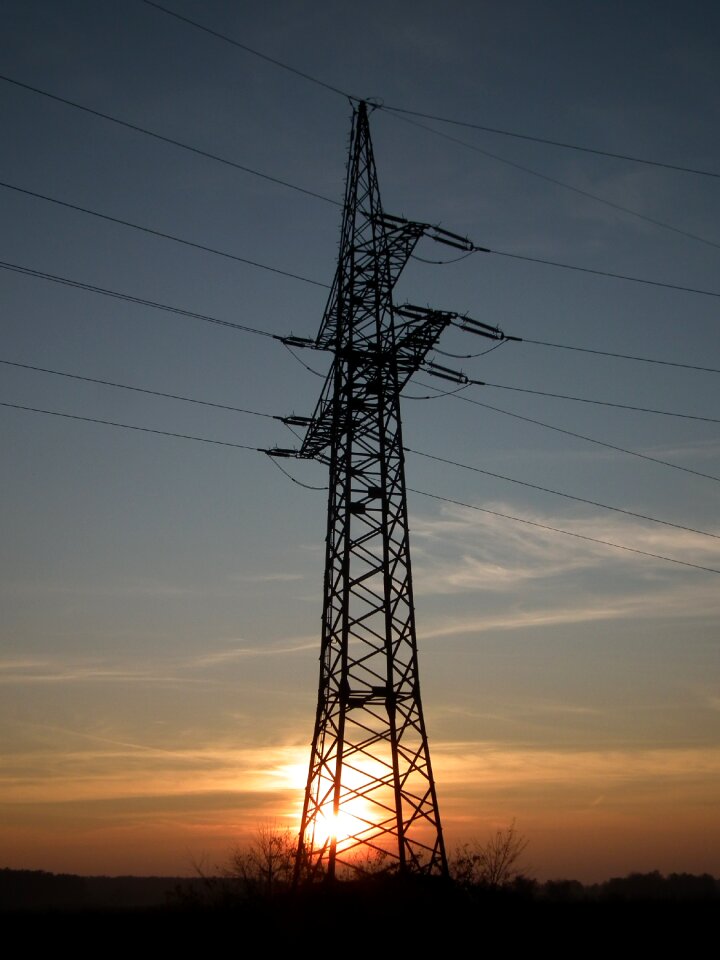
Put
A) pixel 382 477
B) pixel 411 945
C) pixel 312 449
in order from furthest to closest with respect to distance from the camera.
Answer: pixel 312 449 < pixel 382 477 < pixel 411 945

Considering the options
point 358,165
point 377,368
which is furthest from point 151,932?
point 358,165

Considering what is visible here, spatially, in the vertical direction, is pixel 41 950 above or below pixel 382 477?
below

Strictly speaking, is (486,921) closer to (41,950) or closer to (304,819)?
(304,819)

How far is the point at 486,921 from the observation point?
29.3 metres

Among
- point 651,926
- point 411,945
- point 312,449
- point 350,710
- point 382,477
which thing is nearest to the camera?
point 411,945

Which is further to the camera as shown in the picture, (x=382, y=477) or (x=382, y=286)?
(x=382, y=286)

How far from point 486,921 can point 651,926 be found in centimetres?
715

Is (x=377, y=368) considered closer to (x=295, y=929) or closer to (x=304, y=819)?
(x=304, y=819)

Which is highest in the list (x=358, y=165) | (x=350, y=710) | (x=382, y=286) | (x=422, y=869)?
(x=358, y=165)

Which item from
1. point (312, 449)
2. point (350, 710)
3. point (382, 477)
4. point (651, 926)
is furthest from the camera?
point (312, 449)

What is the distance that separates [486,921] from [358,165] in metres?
24.7

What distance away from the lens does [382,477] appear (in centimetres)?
3092

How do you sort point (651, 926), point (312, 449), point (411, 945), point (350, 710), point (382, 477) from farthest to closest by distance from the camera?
point (312, 449), point (651, 926), point (382, 477), point (350, 710), point (411, 945)

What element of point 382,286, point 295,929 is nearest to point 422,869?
point 295,929
